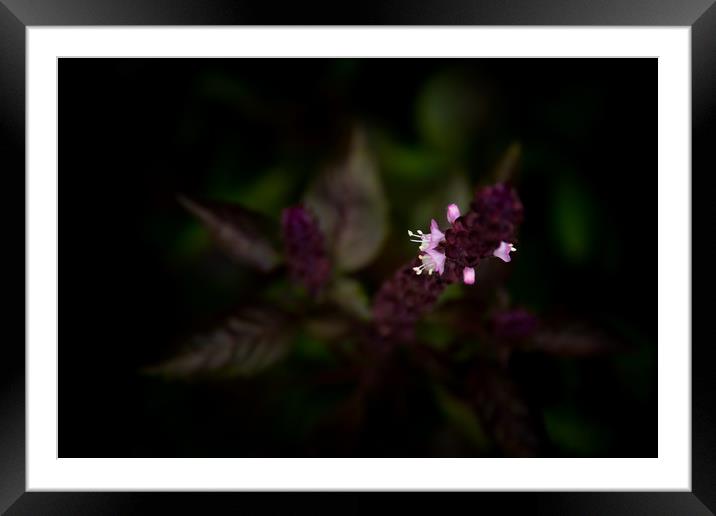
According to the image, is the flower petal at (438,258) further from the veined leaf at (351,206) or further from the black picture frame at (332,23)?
the black picture frame at (332,23)

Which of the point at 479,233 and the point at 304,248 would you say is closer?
the point at 479,233

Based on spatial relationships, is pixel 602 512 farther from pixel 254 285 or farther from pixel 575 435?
pixel 254 285

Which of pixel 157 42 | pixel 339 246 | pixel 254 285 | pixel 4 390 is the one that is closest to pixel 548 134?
pixel 339 246

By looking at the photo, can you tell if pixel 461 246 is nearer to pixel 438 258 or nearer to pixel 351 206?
pixel 438 258

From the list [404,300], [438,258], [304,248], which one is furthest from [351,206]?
[438,258]

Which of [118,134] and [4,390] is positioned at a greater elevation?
[118,134]

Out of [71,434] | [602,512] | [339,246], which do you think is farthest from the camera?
[71,434]

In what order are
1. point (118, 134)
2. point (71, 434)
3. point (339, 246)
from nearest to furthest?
point (339, 246) → point (71, 434) → point (118, 134)
